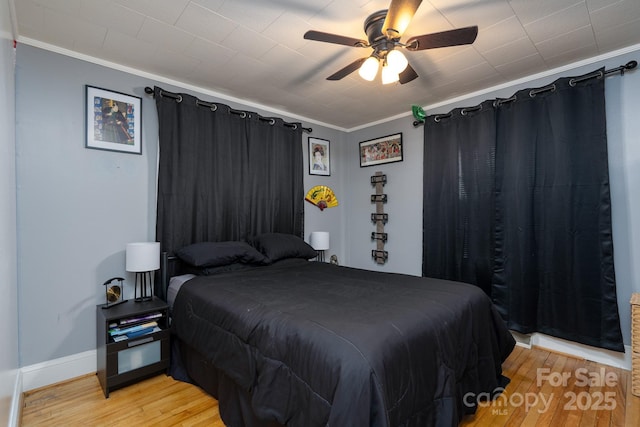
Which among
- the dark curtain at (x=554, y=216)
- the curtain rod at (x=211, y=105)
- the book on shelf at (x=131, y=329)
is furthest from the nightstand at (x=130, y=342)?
the dark curtain at (x=554, y=216)

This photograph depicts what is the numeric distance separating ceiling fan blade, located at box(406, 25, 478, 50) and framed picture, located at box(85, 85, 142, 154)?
2.33 metres

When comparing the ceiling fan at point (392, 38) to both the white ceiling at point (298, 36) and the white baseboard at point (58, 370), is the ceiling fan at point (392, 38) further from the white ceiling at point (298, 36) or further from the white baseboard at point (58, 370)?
the white baseboard at point (58, 370)

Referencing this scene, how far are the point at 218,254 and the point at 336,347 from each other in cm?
174

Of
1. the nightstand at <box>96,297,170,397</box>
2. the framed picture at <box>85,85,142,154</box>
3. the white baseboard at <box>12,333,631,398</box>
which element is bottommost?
the white baseboard at <box>12,333,631,398</box>

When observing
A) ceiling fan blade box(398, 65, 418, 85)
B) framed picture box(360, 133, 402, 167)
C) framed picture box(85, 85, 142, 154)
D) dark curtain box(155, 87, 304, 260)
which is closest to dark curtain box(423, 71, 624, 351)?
framed picture box(360, 133, 402, 167)

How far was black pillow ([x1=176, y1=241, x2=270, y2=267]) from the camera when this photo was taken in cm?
258

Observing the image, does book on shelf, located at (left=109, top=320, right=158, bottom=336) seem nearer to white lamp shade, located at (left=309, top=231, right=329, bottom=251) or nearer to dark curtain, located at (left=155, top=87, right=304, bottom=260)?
dark curtain, located at (left=155, top=87, right=304, bottom=260)

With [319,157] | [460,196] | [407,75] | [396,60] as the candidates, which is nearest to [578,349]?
[460,196]

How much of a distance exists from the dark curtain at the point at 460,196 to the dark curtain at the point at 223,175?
159 cm

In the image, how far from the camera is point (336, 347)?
1223 mm

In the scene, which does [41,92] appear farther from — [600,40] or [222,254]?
[600,40]

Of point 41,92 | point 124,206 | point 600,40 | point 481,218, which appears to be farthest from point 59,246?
point 600,40

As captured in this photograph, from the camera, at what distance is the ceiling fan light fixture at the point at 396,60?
1780 millimetres

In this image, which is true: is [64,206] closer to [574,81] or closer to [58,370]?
[58,370]
